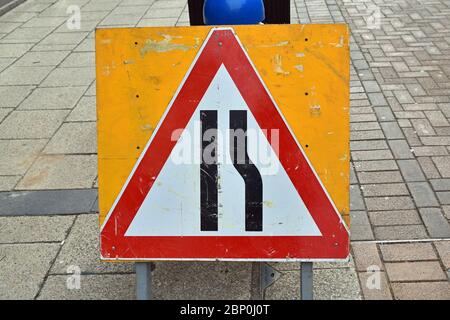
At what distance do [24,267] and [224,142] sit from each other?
1.62m

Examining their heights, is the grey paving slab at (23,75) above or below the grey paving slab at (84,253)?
below

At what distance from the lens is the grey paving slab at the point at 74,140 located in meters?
4.67

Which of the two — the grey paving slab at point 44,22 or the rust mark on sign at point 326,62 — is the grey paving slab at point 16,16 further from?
the rust mark on sign at point 326,62

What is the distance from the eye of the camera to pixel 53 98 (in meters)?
5.87

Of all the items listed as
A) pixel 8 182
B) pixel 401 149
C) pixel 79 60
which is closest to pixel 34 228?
pixel 8 182

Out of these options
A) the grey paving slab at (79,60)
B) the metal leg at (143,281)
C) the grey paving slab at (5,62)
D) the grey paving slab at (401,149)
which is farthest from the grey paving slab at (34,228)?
the grey paving slab at (5,62)

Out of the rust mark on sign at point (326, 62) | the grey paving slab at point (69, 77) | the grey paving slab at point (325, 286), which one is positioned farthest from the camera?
the grey paving slab at point (69, 77)

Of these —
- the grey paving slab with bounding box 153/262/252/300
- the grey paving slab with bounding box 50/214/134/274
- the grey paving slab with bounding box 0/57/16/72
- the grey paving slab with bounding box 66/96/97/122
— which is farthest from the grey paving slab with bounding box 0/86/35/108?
the grey paving slab with bounding box 153/262/252/300

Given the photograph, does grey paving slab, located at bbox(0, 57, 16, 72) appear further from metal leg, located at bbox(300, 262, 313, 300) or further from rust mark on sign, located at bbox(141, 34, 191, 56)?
metal leg, located at bbox(300, 262, 313, 300)

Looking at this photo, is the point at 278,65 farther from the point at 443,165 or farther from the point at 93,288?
the point at 443,165

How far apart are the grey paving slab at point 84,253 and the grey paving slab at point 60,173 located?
52 centimetres

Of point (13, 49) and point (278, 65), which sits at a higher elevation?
point (278, 65)
